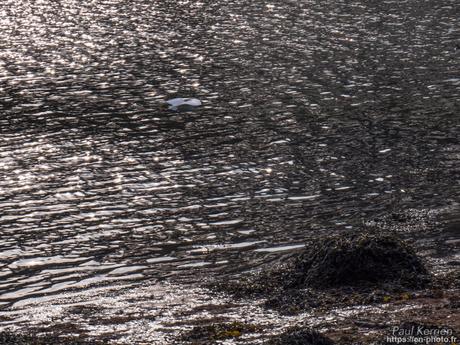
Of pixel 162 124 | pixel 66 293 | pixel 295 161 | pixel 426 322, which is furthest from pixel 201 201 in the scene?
pixel 426 322

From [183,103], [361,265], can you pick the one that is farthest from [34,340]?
[183,103]

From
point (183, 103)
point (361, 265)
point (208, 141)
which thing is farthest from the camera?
point (183, 103)

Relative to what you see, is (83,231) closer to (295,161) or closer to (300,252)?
(300,252)

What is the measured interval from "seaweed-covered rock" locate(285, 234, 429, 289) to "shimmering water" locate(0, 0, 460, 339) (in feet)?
7.36

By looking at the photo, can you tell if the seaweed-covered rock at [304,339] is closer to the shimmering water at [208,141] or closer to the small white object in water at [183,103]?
the shimmering water at [208,141]

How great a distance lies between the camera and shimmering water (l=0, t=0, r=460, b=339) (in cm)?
2011

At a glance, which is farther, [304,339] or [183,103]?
[183,103]

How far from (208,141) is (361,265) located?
12600mm

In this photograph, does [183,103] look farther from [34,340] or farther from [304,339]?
[304,339]

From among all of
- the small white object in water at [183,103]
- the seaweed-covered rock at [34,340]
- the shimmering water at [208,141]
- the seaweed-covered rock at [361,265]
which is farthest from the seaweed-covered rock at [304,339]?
the small white object in water at [183,103]

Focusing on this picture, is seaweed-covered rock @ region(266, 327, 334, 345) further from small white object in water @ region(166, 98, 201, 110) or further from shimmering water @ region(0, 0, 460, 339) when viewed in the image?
small white object in water @ region(166, 98, 201, 110)

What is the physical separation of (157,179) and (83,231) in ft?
13.8

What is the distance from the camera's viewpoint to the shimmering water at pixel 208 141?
20109 millimetres

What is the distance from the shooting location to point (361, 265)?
1648 centimetres
